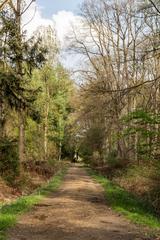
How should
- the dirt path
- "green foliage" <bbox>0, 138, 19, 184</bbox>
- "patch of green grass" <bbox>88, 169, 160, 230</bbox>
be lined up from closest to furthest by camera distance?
1. the dirt path
2. "patch of green grass" <bbox>88, 169, 160, 230</bbox>
3. "green foliage" <bbox>0, 138, 19, 184</bbox>

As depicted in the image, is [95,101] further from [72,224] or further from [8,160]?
[72,224]

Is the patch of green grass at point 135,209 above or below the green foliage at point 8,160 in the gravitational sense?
below

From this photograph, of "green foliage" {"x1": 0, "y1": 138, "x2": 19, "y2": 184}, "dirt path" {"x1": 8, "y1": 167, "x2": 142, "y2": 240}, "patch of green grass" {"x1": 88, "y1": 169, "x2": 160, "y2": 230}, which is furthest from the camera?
"green foliage" {"x1": 0, "y1": 138, "x2": 19, "y2": 184}

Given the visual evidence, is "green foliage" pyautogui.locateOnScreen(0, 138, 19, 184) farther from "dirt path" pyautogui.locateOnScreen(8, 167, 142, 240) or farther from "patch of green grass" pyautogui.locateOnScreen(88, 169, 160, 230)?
"dirt path" pyautogui.locateOnScreen(8, 167, 142, 240)

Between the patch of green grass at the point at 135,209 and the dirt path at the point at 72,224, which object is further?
the patch of green grass at the point at 135,209

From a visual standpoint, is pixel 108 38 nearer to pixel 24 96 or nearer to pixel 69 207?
pixel 24 96

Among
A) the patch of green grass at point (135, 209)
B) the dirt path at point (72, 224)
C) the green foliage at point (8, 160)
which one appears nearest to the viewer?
the dirt path at point (72, 224)

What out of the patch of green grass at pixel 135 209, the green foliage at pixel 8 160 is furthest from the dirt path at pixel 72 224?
the green foliage at pixel 8 160

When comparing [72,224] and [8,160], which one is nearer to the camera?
[72,224]

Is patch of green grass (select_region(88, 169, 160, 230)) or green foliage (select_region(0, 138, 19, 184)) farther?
green foliage (select_region(0, 138, 19, 184))

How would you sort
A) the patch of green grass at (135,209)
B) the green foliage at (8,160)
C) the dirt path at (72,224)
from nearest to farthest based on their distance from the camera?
the dirt path at (72,224), the patch of green grass at (135,209), the green foliage at (8,160)

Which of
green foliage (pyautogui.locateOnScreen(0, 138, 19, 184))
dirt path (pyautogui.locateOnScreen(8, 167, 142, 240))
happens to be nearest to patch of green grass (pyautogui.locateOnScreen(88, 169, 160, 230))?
dirt path (pyautogui.locateOnScreen(8, 167, 142, 240))

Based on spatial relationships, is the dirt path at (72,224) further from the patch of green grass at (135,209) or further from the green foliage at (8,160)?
the green foliage at (8,160)

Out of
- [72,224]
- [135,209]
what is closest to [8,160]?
[135,209]
